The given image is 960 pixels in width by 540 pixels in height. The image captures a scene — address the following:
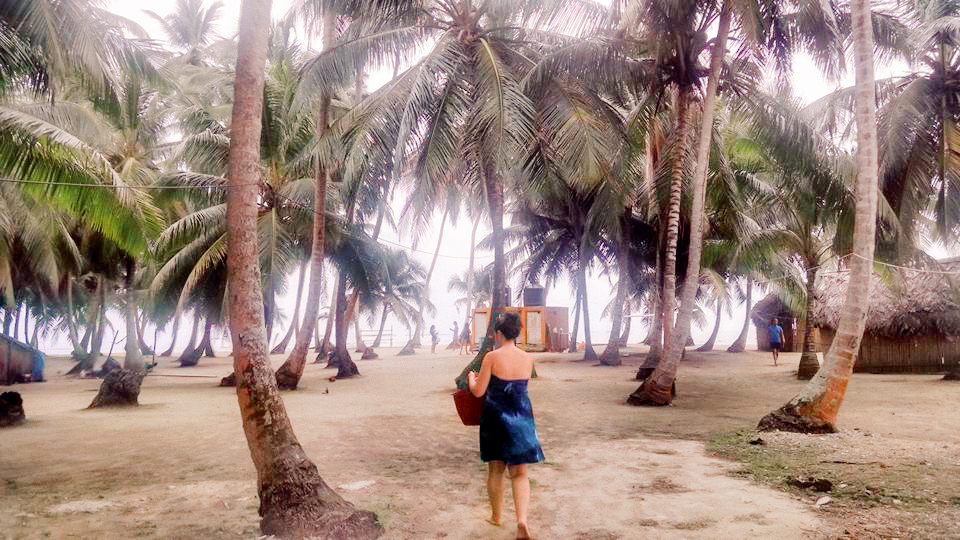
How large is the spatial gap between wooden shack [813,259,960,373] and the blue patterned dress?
14405 millimetres

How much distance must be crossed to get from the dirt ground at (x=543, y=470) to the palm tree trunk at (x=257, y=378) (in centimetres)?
35

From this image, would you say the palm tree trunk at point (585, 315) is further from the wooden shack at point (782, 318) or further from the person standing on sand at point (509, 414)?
the person standing on sand at point (509, 414)

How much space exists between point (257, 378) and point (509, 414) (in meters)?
1.96

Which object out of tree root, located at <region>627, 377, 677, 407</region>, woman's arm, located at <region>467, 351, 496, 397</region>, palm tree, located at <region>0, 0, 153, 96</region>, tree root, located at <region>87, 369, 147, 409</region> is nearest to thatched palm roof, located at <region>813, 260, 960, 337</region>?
tree root, located at <region>627, 377, 677, 407</region>

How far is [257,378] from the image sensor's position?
4.58 metres

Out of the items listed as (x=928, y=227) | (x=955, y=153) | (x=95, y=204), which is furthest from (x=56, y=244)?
(x=928, y=227)

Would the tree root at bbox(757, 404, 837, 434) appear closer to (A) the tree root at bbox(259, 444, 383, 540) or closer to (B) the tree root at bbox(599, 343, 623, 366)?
(A) the tree root at bbox(259, 444, 383, 540)

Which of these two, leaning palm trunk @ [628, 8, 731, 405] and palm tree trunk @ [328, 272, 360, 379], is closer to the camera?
leaning palm trunk @ [628, 8, 731, 405]

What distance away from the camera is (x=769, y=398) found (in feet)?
39.0

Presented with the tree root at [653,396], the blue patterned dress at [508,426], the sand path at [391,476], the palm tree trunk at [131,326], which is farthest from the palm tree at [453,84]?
the palm tree trunk at [131,326]

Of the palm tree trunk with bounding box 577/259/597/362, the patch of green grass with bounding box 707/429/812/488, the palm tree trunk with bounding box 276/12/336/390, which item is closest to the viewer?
the patch of green grass with bounding box 707/429/812/488

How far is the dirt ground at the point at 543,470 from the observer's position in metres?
4.51

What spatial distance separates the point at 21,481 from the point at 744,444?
784 cm

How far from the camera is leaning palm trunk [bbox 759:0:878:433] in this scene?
25.7 ft
